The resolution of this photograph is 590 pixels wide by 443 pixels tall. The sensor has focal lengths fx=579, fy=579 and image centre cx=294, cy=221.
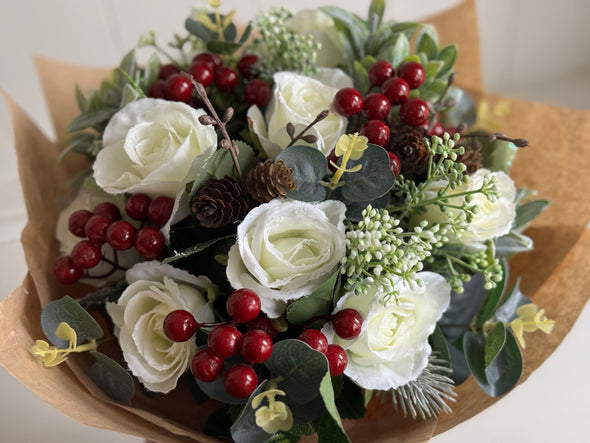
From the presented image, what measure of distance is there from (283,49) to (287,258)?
277mm

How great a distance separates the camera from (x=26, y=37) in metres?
1.22

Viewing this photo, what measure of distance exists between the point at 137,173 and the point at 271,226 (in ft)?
0.52

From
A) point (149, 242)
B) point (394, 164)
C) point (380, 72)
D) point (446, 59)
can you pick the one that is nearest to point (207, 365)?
point (149, 242)

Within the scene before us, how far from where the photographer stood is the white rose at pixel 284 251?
0.47 meters

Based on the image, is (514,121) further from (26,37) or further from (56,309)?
(26,37)

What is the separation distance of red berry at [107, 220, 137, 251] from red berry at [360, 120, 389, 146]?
0.24 meters

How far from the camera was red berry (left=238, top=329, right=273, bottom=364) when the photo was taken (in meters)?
0.47

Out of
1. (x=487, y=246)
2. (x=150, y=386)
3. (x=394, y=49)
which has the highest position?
(x=394, y=49)

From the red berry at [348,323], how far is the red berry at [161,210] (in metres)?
0.19

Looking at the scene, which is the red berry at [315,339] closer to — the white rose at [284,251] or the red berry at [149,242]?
the white rose at [284,251]

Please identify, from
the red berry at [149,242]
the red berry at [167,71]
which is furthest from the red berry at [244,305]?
the red berry at [167,71]

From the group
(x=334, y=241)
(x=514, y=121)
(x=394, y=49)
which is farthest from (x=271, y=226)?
(x=514, y=121)

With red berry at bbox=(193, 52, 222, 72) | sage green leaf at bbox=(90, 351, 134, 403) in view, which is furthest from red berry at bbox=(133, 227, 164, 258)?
red berry at bbox=(193, 52, 222, 72)

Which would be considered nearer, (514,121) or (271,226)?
(271,226)
